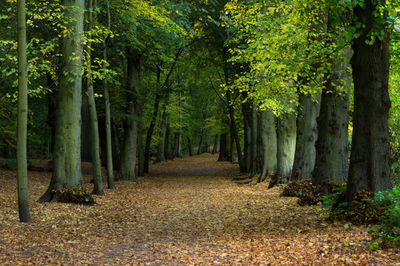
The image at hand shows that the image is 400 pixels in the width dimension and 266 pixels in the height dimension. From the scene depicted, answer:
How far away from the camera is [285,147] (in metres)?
15.4

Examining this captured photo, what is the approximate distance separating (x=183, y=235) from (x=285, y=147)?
27.9 ft

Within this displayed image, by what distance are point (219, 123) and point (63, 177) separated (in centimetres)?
2666

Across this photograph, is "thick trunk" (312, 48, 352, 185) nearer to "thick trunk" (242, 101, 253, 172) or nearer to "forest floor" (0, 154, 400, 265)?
"forest floor" (0, 154, 400, 265)

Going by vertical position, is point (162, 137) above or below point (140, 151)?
above

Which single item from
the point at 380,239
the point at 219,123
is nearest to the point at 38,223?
the point at 380,239

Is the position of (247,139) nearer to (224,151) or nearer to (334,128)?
(334,128)

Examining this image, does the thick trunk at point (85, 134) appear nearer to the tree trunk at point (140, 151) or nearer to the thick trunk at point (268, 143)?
the tree trunk at point (140, 151)

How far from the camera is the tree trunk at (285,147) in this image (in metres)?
15.3

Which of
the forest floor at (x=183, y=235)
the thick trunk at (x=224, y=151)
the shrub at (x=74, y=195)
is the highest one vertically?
the thick trunk at (x=224, y=151)

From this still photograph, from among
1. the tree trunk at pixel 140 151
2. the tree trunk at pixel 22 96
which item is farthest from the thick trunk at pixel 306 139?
the tree trunk at pixel 140 151

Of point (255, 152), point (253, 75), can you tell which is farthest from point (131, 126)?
point (253, 75)

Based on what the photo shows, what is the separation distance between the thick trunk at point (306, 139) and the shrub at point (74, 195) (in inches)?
265

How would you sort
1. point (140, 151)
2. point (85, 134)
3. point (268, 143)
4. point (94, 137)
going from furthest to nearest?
point (85, 134), point (140, 151), point (268, 143), point (94, 137)

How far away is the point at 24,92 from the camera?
25.2 feet
